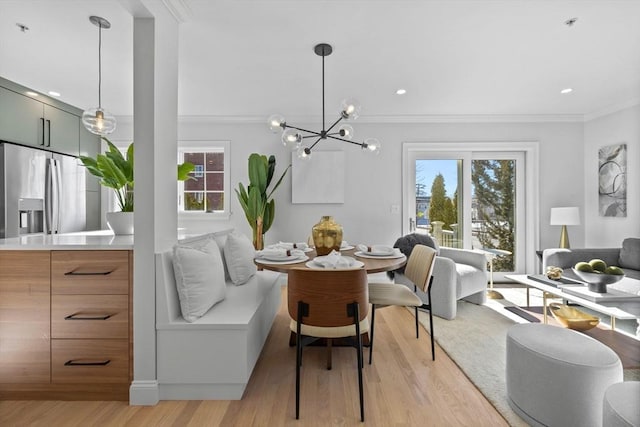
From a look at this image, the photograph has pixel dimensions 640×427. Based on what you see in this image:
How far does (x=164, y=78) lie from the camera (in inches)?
74.2

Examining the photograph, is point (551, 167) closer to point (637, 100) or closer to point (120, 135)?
point (637, 100)

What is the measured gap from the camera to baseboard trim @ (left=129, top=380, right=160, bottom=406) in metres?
1.73

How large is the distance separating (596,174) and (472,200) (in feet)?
5.42

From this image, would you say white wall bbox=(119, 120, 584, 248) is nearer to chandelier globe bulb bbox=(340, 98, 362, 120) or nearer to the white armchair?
the white armchair

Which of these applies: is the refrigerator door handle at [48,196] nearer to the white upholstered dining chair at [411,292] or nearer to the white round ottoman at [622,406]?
the white upholstered dining chair at [411,292]

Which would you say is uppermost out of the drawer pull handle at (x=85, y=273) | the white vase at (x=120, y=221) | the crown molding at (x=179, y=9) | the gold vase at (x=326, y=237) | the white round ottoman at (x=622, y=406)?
the crown molding at (x=179, y=9)

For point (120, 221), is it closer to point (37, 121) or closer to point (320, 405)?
point (320, 405)

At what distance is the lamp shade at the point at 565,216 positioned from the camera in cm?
390

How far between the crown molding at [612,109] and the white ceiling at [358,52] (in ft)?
0.09

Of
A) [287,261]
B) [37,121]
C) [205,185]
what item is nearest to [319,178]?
[205,185]

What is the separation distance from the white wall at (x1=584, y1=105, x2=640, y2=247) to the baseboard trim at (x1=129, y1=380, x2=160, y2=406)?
17.3 feet

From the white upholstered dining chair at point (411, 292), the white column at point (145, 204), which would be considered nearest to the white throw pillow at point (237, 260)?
the white column at point (145, 204)

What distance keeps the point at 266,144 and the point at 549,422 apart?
13.3 ft

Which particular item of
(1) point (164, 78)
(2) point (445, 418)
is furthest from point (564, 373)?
(1) point (164, 78)
